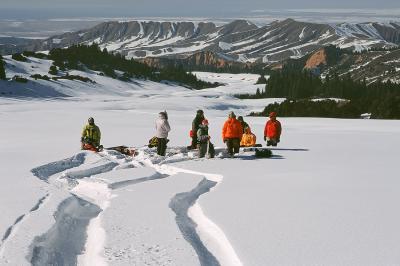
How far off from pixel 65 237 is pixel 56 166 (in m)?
7.76

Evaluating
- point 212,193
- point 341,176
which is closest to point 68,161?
point 212,193

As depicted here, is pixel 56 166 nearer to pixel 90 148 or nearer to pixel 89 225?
pixel 90 148

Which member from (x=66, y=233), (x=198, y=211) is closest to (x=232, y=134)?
(x=198, y=211)

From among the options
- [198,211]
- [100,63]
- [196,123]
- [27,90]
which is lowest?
[27,90]

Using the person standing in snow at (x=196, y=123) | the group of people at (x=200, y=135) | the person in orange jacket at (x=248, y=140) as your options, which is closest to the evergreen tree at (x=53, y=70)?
the person in orange jacket at (x=248, y=140)

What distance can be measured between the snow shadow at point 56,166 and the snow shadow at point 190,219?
4.07 meters

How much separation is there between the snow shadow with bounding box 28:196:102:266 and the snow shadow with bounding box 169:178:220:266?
1.38 metres

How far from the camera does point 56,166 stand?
1457cm

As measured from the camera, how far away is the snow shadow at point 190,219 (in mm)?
6348

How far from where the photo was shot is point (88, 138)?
18.5m

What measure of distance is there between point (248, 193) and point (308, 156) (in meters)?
8.15

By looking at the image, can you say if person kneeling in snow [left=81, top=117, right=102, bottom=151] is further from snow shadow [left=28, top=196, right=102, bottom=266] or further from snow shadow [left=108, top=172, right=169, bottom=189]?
snow shadow [left=28, top=196, right=102, bottom=266]

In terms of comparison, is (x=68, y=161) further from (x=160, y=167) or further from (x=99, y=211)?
(x=99, y=211)

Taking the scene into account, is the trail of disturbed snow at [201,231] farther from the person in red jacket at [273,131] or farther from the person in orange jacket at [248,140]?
the person in red jacket at [273,131]
